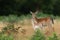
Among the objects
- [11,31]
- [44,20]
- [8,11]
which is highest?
[8,11]

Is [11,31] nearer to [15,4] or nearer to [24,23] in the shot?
[24,23]

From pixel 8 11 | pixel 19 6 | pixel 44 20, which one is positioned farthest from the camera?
pixel 19 6

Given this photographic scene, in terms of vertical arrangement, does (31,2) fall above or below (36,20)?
above

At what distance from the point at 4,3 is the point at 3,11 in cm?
271

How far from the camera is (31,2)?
3769cm

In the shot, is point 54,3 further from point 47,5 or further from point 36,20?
point 36,20

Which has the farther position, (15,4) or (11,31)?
(15,4)

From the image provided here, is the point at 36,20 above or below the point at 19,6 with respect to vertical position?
below

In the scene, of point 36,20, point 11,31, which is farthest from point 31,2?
point 11,31

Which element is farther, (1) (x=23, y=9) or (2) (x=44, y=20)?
(1) (x=23, y=9)

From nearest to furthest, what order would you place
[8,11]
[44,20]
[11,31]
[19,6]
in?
[11,31], [44,20], [8,11], [19,6]

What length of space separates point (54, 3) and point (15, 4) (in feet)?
13.2

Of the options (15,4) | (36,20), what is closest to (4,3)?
(15,4)

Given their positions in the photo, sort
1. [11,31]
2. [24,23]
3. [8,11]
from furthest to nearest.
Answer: [8,11] < [24,23] < [11,31]
